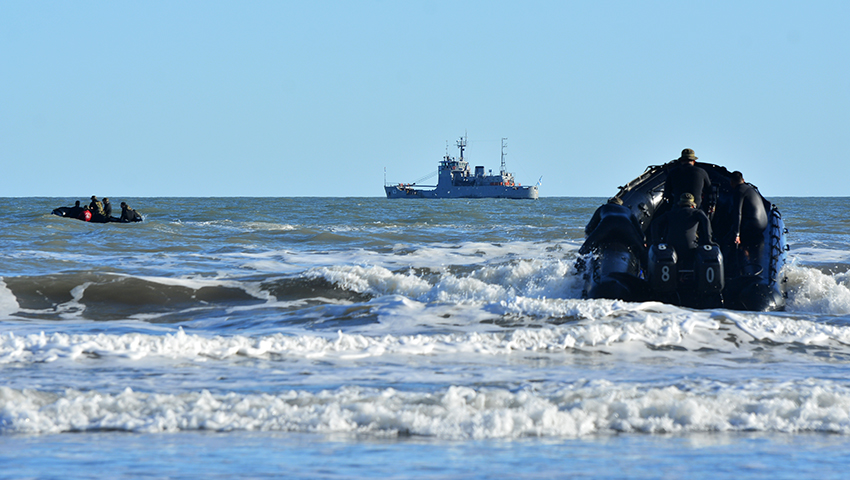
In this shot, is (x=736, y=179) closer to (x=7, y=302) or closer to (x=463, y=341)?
(x=463, y=341)

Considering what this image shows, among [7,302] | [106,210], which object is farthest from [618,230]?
[106,210]

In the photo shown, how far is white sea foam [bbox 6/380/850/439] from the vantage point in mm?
4223

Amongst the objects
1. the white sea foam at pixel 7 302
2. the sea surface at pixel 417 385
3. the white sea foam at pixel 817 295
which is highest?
the white sea foam at pixel 817 295

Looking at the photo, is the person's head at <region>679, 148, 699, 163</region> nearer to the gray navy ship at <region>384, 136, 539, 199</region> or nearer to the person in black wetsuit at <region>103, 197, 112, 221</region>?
the person in black wetsuit at <region>103, 197, 112, 221</region>

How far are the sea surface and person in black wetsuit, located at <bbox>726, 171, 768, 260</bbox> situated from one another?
3.39 feet

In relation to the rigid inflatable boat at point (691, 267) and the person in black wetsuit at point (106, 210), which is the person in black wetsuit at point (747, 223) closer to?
the rigid inflatable boat at point (691, 267)

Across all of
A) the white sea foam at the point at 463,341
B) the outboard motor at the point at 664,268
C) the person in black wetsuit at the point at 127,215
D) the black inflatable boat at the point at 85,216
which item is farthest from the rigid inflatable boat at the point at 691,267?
the black inflatable boat at the point at 85,216

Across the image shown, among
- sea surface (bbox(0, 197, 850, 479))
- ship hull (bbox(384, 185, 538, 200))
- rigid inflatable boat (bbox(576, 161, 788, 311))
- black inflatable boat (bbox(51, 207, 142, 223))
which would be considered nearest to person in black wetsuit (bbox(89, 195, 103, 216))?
black inflatable boat (bbox(51, 207, 142, 223))

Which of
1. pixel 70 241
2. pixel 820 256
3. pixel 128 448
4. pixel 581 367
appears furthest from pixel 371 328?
pixel 70 241

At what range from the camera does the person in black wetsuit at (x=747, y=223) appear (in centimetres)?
845

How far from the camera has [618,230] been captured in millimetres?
8500

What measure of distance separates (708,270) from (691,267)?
0.53 ft

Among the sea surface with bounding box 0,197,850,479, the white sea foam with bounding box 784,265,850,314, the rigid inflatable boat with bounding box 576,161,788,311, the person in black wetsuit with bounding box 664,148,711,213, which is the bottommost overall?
the sea surface with bounding box 0,197,850,479

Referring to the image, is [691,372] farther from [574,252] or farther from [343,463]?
[574,252]
